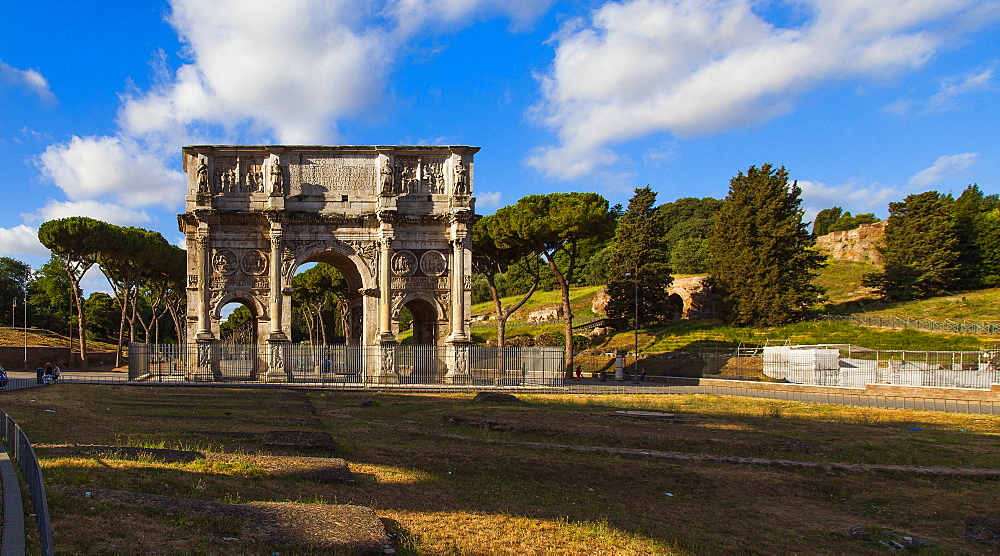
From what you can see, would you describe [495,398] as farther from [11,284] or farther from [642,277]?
[11,284]

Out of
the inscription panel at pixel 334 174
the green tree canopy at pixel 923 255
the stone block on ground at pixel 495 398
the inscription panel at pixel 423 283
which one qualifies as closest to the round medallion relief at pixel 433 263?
the inscription panel at pixel 423 283

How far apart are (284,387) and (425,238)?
10.2 m

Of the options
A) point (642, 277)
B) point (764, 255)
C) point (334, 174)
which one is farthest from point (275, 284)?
point (764, 255)

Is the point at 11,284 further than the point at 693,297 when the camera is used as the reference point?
Yes

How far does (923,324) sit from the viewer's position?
45.6 meters

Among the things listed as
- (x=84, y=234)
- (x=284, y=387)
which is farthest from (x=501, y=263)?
(x=84, y=234)

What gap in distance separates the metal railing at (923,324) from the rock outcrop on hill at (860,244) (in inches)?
1175

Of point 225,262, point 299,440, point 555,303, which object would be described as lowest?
point 299,440

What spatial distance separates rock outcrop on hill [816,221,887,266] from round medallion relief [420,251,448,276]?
58670 mm

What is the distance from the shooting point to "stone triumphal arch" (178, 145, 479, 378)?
109ft

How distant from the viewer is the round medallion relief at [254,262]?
112 ft

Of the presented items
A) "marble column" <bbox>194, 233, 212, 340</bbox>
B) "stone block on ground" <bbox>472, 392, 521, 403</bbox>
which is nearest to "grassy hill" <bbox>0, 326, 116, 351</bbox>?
"marble column" <bbox>194, 233, 212, 340</bbox>

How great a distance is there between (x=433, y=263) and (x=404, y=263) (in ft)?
4.72

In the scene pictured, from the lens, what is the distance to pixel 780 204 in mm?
51969
